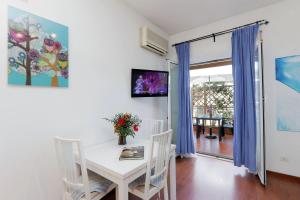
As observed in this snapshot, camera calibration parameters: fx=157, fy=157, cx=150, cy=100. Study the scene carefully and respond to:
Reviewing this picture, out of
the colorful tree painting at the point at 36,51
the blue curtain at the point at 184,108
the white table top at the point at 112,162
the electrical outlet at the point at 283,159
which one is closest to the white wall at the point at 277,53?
the electrical outlet at the point at 283,159

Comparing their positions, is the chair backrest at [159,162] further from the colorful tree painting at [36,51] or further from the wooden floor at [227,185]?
the colorful tree painting at [36,51]

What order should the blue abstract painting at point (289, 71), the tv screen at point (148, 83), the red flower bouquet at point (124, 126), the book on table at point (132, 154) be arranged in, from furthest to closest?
the tv screen at point (148, 83)
the blue abstract painting at point (289, 71)
the red flower bouquet at point (124, 126)
the book on table at point (132, 154)

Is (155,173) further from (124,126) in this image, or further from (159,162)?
(124,126)

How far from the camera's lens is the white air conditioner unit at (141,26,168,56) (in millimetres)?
2705

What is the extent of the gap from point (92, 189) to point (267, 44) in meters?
3.13

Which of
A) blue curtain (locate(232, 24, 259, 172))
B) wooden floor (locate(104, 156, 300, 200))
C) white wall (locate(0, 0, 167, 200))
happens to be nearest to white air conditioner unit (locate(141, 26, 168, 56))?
white wall (locate(0, 0, 167, 200))

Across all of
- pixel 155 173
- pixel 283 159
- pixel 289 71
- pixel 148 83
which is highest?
pixel 289 71

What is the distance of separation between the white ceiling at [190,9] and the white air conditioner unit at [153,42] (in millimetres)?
294

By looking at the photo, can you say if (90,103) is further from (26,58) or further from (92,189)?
(92,189)

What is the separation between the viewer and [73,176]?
4.27 ft

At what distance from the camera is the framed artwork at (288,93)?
7.50 feet

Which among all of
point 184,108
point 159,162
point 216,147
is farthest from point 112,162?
point 216,147

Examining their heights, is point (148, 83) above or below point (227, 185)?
above

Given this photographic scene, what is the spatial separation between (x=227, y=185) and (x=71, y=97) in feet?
7.70
